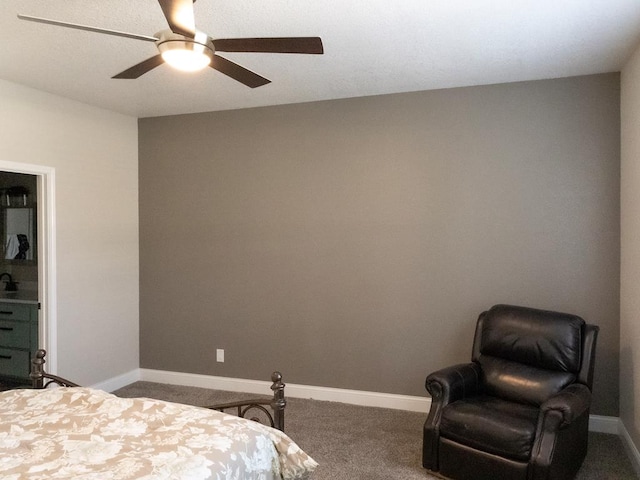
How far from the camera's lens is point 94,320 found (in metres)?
4.51

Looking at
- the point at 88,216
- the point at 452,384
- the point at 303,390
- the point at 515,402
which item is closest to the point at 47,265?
the point at 88,216

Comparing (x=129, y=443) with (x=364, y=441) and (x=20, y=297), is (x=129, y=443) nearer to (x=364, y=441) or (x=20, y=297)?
(x=364, y=441)

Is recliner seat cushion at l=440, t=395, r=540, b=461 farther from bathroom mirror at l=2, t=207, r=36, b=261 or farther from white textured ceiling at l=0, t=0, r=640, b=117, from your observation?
bathroom mirror at l=2, t=207, r=36, b=261

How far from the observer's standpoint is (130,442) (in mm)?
1878

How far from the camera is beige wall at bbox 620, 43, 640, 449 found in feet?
10.3

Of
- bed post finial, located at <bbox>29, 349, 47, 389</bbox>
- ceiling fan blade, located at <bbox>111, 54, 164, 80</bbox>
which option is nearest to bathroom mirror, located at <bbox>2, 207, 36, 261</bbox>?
bed post finial, located at <bbox>29, 349, 47, 389</bbox>

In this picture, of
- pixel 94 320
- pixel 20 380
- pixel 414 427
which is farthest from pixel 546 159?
pixel 20 380

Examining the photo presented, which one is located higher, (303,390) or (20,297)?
(20,297)

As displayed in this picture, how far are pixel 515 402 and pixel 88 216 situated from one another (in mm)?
3774

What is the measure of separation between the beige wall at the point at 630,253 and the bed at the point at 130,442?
7.75 feet

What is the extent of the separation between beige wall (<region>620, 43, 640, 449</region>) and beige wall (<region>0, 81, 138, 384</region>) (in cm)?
427

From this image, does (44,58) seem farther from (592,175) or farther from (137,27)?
(592,175)

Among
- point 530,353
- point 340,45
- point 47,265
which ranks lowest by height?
point 530,353

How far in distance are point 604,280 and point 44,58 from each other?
4.22 m
